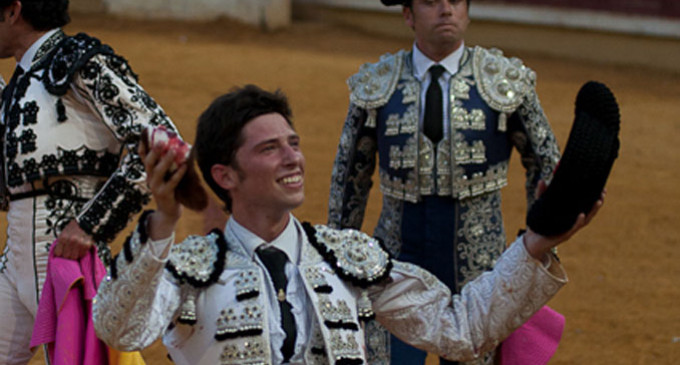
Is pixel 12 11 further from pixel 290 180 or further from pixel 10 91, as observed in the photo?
pixel 290 180

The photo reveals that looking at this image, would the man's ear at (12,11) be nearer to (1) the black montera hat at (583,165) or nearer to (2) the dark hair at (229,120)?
(2) the dark hair at (229,120)

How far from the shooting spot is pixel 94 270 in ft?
11.5

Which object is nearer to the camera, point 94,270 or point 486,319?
point 486,319

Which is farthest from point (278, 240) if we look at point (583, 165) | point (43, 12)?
point (43, 12)

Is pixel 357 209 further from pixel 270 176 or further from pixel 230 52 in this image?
pixel 230 52

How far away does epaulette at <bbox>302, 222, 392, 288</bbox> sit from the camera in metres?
2.89

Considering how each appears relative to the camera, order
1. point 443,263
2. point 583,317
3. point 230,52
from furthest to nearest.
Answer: point 230,52 → point 583,317 → point 443,263

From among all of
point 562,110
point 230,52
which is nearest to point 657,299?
point 562,110

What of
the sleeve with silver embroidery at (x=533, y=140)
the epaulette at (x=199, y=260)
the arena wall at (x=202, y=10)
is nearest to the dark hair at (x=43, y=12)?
the epaulette at (x=199, y=260)

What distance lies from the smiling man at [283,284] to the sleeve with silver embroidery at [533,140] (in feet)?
4.24

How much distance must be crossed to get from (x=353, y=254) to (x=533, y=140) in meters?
1.44

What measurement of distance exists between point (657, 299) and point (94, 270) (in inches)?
167

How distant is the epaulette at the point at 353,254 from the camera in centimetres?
289

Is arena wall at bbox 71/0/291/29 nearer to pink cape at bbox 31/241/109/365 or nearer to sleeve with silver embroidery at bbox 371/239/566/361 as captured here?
pink cape at bbox 31/241/109/365
